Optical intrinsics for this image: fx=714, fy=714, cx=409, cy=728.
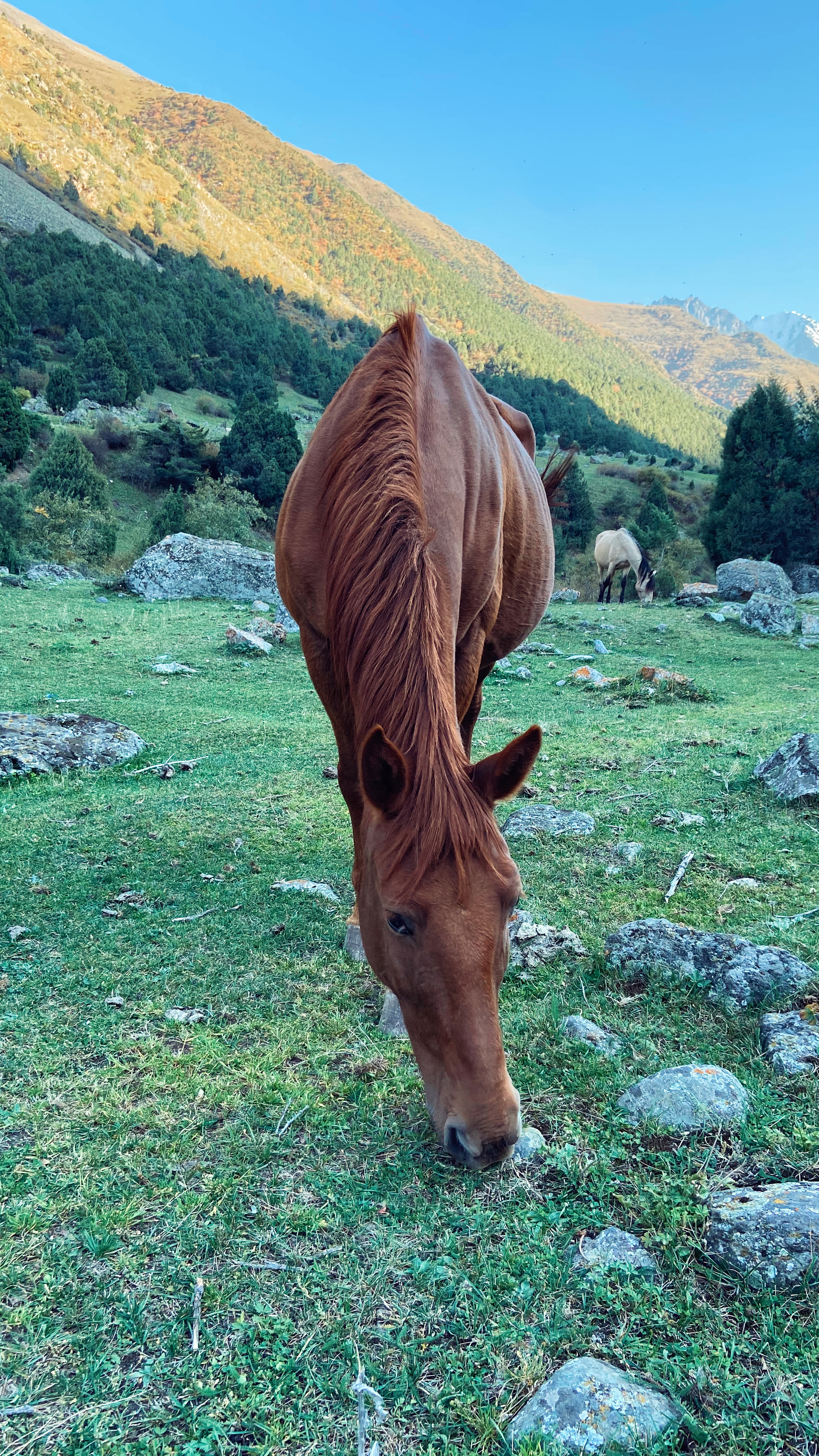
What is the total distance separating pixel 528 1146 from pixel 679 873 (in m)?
2.15

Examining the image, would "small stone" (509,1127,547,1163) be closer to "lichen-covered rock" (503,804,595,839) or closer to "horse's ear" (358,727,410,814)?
"horse's ear" (358,727,410,814)

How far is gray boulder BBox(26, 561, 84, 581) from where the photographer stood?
15.8 metres

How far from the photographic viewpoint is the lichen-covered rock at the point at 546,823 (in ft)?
15.3

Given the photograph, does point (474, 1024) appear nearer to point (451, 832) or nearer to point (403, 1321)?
point (451, 832)

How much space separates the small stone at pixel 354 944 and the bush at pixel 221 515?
18.8 metres

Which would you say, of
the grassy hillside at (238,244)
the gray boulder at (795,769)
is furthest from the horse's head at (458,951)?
the grassy hillside at (238,244)

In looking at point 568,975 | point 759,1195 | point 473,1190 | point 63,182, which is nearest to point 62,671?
point 568,975

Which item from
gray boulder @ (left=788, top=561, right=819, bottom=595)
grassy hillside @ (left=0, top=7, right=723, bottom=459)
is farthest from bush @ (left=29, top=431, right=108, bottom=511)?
grassy hillside @ (left=0, top=7, right=723, bottom=459)

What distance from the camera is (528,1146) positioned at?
7.06 ft

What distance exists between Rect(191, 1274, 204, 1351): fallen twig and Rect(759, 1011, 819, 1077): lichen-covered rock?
1833 millimetres

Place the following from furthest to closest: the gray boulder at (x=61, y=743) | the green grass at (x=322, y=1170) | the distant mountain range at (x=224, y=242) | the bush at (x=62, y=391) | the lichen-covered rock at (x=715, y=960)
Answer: the distant mountain range at (x=224, y=242) → the bush at (x=62, y=391) → the gray boulder at (x=61, y=743) → the lichen-covered rock at (x=715, y=960) → the green grass at (x=322, y=1170)

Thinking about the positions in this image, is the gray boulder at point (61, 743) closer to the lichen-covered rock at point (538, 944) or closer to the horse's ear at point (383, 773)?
the lichen-covered rock at point (538, 944)

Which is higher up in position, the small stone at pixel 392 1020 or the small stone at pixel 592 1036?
the small stone at pixel 592 1036

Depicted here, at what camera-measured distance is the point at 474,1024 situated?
6.19 feet
